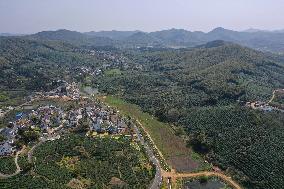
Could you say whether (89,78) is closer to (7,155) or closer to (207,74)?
(207,74)

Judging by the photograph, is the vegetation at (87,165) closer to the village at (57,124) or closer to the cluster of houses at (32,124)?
the village at (57,124)

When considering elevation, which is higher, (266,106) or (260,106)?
(260,106)

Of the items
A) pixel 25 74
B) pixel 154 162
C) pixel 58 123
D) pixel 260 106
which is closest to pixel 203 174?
pixel 154 162

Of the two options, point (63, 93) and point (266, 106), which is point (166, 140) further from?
point (63, 93)

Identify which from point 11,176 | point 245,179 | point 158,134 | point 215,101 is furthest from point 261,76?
point 11,176

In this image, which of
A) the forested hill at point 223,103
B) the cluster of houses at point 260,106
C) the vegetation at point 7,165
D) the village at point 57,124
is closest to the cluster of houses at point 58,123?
the village at point 57,124

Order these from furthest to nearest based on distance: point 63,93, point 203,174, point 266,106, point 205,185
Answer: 1. point 63,93
2. point 266,106
3. point 203,174
4. point 205,185

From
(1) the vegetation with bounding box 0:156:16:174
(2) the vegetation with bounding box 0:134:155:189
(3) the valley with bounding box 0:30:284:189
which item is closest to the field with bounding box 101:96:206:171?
(3) the valley with bounding box 0:30:284:189

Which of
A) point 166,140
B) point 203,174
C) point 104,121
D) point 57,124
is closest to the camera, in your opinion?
point 203,174
